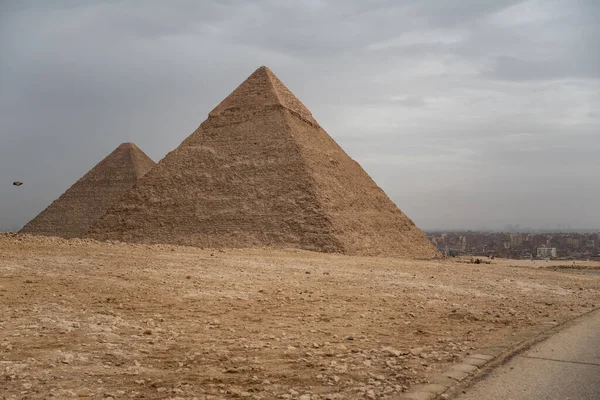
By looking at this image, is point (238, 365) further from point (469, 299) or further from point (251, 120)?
point (251, 120)

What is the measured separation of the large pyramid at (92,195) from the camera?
177 feet

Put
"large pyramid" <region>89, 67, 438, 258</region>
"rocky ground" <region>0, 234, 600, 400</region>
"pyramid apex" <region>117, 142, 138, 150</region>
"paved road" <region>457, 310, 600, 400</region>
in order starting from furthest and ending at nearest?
"pyramid apex" <region>117, 142, 138, 150</region> → "large pyramid" <region>89, 67, 438, 258</region> → "rocky ground" <region>0, 234, 600, 400</region> → "paved road" <region>457, 310, 600, 400</region>

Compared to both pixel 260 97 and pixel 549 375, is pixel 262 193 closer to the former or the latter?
pixel 260 97

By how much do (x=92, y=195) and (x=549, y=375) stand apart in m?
56.4

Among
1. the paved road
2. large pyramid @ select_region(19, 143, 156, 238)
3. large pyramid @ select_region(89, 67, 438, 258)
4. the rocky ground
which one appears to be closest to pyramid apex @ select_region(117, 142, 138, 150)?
large pyramid @ select_region(19, 143, 156, 238)

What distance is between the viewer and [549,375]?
4.59 meters

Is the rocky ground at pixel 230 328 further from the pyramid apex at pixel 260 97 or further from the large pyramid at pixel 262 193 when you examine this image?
the pyramid apex at pixel 260 97

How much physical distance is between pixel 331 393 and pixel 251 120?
3321cm

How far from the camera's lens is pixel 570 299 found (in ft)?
36.1

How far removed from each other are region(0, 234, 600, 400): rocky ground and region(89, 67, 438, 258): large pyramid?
637 inches

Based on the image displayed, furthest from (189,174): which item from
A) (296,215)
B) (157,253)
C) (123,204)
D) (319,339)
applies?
(319,339)

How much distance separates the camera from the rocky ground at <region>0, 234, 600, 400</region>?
4289mm

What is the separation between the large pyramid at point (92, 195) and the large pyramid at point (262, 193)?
65.1 feet

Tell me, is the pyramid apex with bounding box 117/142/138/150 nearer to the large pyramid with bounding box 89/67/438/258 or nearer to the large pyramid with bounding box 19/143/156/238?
the large pyramid with bounding box 19/143/156/238
